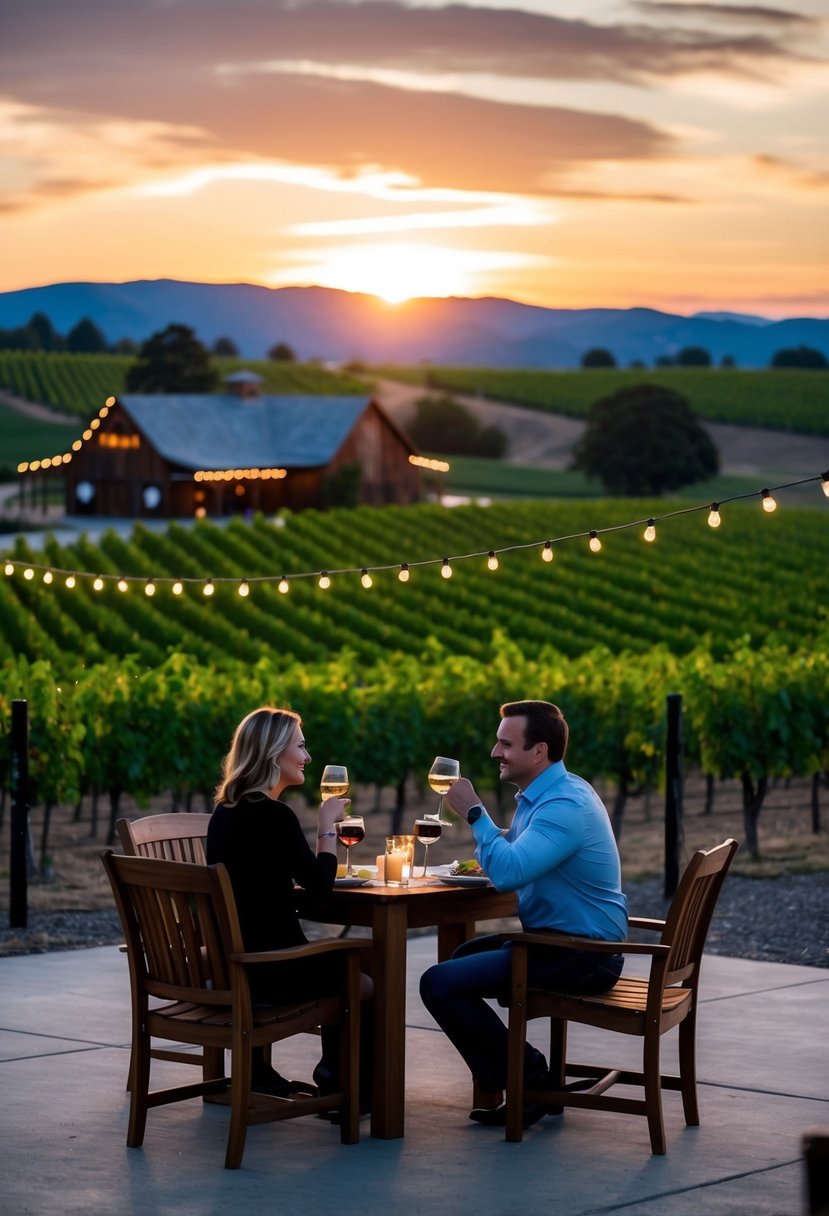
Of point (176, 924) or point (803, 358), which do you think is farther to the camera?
point (803, 358)

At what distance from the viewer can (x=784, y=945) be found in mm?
9891

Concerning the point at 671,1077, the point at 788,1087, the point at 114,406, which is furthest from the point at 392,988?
the point at 114,406

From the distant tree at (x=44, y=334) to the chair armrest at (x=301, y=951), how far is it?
142 meters

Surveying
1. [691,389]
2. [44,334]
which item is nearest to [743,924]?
[691,389]

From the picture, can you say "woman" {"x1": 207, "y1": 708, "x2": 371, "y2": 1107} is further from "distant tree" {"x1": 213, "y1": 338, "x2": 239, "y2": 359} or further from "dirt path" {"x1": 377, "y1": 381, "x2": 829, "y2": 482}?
"distant tree" {"x1": 213, "y1": 338, "x2": 239, "y2": 359}

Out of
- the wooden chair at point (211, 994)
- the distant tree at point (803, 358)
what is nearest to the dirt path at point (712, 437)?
the distant tree at point (803, 358)

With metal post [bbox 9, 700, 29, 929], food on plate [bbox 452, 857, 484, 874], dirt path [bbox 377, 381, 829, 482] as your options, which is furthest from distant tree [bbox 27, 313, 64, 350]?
food on plate [bbox 452, 857, 484, 874]

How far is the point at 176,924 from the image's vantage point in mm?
5633

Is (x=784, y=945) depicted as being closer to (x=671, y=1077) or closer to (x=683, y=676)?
(x=671, y=1077)

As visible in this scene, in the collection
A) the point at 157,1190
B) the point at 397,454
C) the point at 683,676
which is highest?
the point at 397,454

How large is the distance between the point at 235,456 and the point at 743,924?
5920cm

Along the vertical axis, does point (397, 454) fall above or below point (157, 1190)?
above

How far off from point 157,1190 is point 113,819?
10.6m

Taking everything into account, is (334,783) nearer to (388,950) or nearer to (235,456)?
(388,950)
